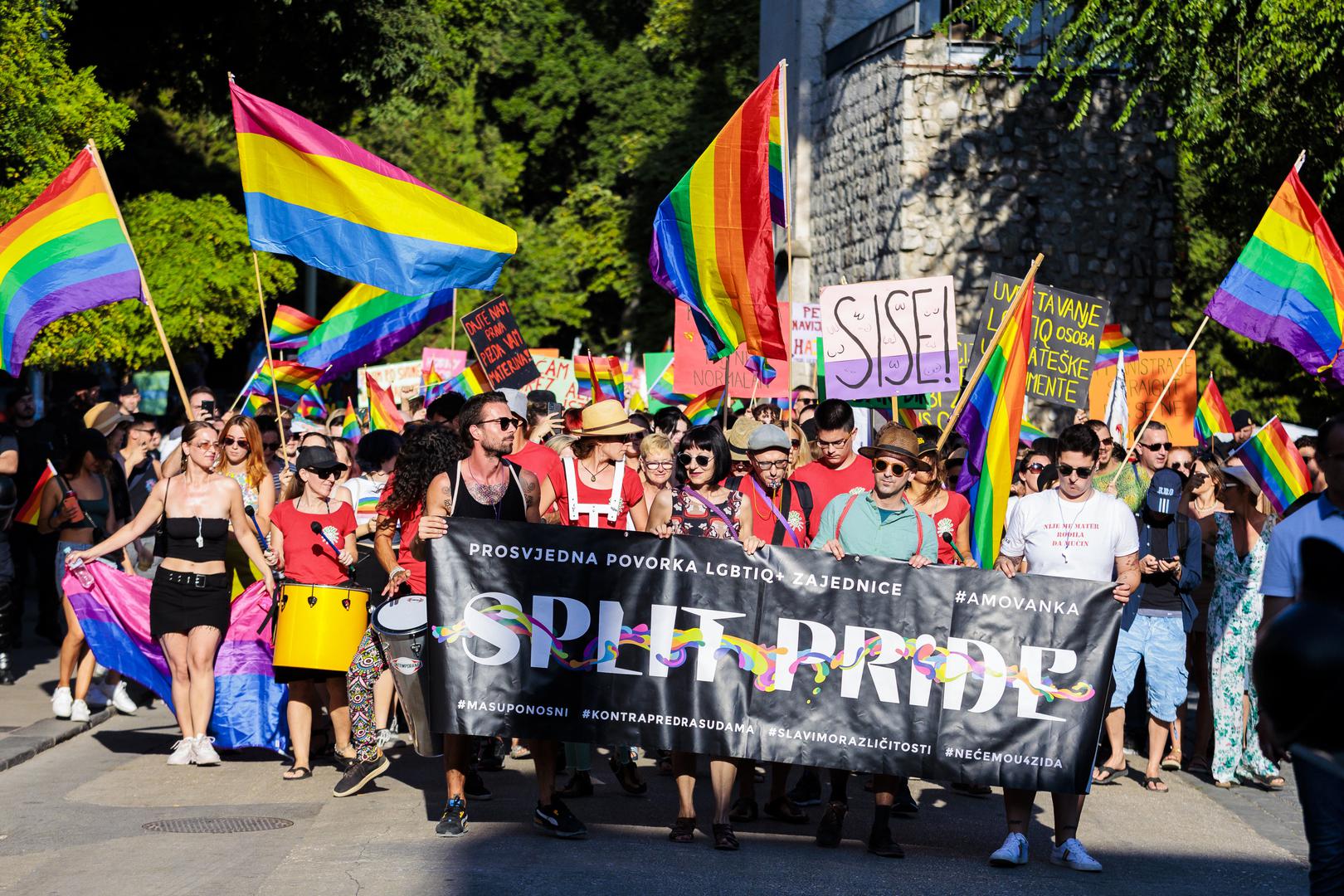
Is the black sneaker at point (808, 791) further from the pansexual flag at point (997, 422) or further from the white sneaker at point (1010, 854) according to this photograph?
the white sneaker at point (1010, 854)

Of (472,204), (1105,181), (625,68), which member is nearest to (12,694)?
(1105,181)

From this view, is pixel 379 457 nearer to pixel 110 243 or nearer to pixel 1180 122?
pixel 110 243

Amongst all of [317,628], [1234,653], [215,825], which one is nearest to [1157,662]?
[1234,653]

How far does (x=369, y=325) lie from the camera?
13.2 metres

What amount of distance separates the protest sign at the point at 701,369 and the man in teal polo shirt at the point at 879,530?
7030mm

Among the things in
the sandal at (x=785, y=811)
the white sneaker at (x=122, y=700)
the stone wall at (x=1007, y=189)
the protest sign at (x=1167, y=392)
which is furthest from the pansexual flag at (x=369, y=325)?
the stone wall at (x=1007, y=189)

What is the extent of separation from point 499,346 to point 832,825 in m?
8.76

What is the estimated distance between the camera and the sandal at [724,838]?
7.50 metres

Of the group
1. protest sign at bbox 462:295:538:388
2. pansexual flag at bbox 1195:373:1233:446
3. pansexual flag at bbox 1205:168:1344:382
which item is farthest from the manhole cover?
pansexual flag at bbox 1195:373:1233:446

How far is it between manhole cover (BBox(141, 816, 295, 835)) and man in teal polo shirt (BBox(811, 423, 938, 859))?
8.23 feet

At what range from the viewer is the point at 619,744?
7.55 metres

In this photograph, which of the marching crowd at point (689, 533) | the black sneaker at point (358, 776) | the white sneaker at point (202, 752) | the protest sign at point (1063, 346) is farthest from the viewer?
the protest sign at point (1063, 346)

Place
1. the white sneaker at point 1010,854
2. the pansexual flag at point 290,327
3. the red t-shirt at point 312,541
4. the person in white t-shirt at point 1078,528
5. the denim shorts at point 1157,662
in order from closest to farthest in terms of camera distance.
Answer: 1. the white sneaker at point 1010,854
2. the person in white t-shirt at point 1078,528
3. the red t-shirt at point 312,541
4. the denim shorts at point 1157,662
5. the pansexual flag at point 290,327

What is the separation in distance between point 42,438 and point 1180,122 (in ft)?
34.1
